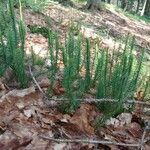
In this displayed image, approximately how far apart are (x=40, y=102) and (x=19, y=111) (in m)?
0.18

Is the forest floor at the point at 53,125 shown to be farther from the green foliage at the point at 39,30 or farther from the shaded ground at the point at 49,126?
the green foliage at the point at 39,30

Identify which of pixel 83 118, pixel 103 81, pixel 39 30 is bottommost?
pixel 39 30

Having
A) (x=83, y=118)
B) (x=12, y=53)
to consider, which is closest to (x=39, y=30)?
(x=12, y=53)

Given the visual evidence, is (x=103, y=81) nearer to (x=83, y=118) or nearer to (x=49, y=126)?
(x=83, y=118)

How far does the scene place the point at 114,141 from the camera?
221 cm

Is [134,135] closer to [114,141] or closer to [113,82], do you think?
[114,141]

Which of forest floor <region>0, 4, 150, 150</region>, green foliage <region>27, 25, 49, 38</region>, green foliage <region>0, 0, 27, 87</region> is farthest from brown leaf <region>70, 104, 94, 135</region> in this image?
green foliage <region>27, 25, 49, 38</region>

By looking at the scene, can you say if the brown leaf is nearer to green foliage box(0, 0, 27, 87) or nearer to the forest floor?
the forest floor

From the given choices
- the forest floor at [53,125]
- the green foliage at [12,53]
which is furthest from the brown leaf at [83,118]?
the green foliage at [12,53]

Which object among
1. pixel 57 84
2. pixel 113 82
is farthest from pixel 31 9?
pixel 113 82

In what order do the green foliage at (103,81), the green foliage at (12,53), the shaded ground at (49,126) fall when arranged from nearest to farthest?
the shaded ground at (49,126), the green foliage at (103,81), the green foliage at (12,53)

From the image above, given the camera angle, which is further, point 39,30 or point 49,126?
point 39,30

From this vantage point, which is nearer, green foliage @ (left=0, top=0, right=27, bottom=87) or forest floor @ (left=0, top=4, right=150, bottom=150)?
forest floor @ (left=0, top=4, right=150, bottom=150)

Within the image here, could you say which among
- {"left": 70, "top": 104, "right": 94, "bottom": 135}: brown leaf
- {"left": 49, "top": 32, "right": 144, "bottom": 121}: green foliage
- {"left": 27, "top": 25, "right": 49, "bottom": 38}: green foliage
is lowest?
{"left": 27, "top": 25, "right": 49, "bottom": 38}: green foliage
